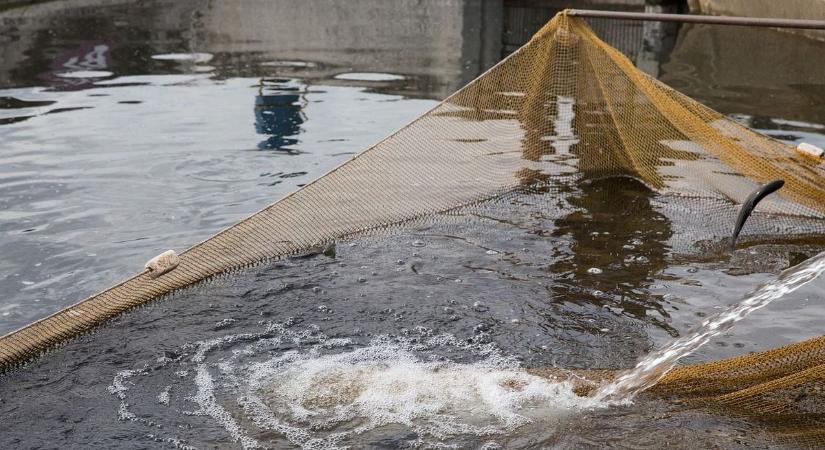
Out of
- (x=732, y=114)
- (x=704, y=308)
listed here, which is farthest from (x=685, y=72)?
(x=704, y=308)

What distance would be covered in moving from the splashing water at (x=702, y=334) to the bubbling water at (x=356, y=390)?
185 mm

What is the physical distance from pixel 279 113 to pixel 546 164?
3.16 m

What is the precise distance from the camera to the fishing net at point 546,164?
4957mm

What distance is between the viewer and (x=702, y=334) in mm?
4125

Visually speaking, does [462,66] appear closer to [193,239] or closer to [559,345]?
[193,239]

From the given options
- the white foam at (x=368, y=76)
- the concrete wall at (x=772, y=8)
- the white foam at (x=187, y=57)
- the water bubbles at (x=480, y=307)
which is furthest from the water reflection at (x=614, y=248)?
the white foam at (x=187, y=57)

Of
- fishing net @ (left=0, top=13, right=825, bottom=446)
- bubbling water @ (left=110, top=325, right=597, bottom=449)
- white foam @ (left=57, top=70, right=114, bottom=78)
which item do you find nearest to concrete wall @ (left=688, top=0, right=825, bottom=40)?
fishing net @ (left=0, top=13, right=825, bottom=446)

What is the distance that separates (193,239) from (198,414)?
81.3 inches

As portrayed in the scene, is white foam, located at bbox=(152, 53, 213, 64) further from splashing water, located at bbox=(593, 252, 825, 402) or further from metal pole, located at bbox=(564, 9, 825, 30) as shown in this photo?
splashing water, located at bbox=(593, 252, 825, 402)

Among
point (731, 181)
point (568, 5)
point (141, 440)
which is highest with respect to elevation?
point (568, 5)

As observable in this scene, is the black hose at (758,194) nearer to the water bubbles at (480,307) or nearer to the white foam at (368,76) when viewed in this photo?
→ the water bubbles at (480,307)

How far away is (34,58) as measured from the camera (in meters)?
10.9

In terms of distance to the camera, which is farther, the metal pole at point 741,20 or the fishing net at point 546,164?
the fishing net at point 546,164

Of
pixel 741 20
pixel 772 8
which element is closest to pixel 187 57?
pixel 772 8
